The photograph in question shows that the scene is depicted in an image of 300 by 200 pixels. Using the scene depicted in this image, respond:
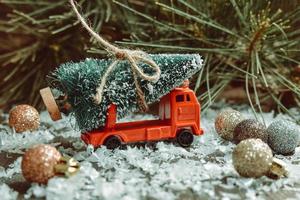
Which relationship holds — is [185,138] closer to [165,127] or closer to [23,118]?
[165,127]

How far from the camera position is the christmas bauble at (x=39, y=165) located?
2.15ft

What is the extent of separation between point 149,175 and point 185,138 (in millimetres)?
139

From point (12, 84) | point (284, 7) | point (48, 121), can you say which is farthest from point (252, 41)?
point (12, 84)

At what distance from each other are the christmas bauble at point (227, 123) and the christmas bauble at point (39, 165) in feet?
0.98

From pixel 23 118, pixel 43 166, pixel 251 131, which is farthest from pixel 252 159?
pixel 23 118

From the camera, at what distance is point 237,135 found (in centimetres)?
82

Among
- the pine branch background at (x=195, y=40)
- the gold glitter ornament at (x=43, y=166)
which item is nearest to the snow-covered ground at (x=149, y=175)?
the gold glitter ornament at (x=43, y=166)

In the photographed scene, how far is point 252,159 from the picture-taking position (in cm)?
67

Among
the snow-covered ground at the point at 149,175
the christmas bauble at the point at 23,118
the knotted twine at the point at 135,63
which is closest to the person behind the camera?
the snow-covered ground at the point at 149,175

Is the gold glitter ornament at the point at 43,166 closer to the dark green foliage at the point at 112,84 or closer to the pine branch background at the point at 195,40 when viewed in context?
the dark green foliage at the point at 112,84

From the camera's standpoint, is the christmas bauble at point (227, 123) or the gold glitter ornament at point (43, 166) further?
the christmas bauble at point (227, 123)

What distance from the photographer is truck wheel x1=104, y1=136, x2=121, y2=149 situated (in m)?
0.79

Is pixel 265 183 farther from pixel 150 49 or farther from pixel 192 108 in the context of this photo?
pixel 150 49

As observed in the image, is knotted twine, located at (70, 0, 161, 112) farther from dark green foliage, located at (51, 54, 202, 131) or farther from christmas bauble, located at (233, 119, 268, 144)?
christmas bauble, located at (233, 119, 268, 144)
